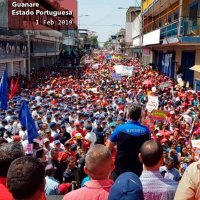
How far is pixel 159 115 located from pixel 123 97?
6495 mm

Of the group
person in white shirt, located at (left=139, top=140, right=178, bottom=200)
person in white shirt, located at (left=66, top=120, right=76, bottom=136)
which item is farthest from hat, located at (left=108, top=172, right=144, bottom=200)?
person in white shirt, located at (left=66, top=120, right=76, bottom=136)

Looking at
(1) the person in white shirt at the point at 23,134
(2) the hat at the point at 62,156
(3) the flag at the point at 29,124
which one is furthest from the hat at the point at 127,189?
(1) the person in white shirt at the point at 23,134

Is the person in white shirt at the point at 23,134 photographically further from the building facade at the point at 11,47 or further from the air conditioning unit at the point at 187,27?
the building facade at the point at 11,47

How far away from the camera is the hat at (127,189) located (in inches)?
100

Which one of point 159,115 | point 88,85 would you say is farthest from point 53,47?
point 159,115

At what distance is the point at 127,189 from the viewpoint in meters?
2.55

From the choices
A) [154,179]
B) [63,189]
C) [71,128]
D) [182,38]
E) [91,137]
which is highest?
[182,38]

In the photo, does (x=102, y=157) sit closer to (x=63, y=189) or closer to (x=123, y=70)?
(x=63, y=189)

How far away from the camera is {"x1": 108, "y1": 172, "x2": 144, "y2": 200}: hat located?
254cm

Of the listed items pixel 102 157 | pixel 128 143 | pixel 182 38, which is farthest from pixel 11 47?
pixel 102 157

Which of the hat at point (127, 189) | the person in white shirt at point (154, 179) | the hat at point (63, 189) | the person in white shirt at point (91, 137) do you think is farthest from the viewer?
the person in white shirt at point (91, 137)

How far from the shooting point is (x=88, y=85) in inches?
899

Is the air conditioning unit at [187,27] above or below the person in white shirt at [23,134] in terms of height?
above

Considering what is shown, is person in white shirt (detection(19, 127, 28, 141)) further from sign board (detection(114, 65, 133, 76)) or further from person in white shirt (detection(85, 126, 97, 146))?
sign board (detection(114, 65, 133, 76))
